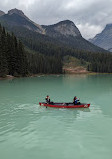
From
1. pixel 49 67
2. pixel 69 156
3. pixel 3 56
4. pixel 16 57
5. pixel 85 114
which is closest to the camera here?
pixel 69 156

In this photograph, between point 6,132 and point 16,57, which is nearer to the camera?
point 6,132

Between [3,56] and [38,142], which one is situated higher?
[3,56]

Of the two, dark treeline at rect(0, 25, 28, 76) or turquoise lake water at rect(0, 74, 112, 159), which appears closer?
turquoise lake water at rect(0, 74, 112, 159)

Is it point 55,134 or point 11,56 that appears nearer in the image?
point 55,134

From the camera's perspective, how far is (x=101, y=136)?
61.6 ft

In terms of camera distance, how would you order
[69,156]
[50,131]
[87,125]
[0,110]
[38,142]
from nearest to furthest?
[69,156] → [38,142] → [50,131] → [87,125] → [0,110]

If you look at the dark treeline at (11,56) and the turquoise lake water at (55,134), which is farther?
the dark treeline at (11,56)

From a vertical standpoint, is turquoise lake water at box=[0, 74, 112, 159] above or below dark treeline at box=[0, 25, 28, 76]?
below

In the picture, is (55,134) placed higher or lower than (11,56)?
lower

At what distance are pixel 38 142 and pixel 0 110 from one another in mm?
15825

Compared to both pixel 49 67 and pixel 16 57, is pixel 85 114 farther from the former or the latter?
pixel 49 67

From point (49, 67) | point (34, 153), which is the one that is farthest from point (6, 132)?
point (49, 67)

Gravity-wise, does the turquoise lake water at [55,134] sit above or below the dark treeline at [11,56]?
below

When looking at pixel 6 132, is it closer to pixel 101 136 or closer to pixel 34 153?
pixel 34 153
